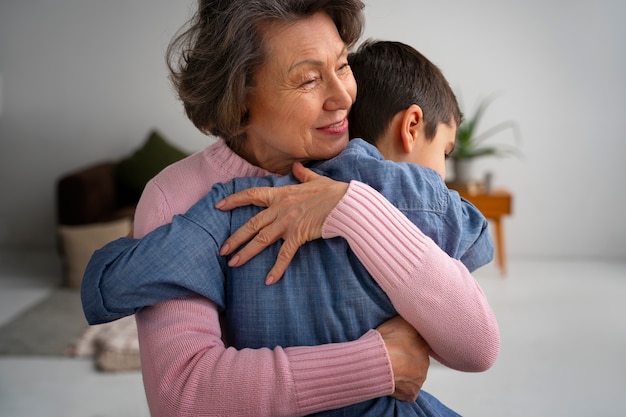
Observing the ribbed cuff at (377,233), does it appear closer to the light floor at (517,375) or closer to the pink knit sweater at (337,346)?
the pink knit sweater at (337,346)

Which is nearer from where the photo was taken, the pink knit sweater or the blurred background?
the pink knit sweater

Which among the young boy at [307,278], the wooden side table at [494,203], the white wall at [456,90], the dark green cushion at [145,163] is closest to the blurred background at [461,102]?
the white wall at [456,90]

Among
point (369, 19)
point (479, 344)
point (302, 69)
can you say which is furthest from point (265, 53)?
point (369, 19)

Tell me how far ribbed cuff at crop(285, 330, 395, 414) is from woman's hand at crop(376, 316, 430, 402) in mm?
23

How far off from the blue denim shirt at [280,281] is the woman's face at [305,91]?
9 centimetres

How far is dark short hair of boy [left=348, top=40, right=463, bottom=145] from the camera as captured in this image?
1233mm

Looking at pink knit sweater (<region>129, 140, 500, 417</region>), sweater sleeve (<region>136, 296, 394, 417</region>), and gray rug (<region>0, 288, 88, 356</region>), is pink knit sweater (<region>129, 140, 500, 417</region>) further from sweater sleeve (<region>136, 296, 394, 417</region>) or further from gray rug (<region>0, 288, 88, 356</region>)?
gray rug (<region>0, 288, 88, 356</region>)

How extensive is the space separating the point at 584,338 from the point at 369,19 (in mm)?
3049

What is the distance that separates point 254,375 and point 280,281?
0.48 ft

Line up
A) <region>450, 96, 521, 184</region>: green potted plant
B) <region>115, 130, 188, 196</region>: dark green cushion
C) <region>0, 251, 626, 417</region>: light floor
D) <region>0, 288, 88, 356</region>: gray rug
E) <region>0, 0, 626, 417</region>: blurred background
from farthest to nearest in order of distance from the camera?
<region>0, 0, 626, 417</region>: blurred background, <region>115, 130, 188, 196</region>: dark green cushion, <region>450, 96, 521, 184</region>: green potted plant, <region>0, 288, 88, 356</region>: gray rug, <region>0, 251, 626, 417</region>: light floor

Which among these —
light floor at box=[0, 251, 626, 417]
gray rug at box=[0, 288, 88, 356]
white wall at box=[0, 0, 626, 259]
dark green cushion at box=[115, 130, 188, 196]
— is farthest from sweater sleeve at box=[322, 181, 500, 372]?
white wall at box=[0, 0, 626, 259]

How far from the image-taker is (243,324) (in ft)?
3.50

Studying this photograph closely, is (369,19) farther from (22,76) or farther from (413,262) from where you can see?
(413,262)

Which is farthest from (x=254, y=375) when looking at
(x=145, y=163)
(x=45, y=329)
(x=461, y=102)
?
(x=461, y=102)
